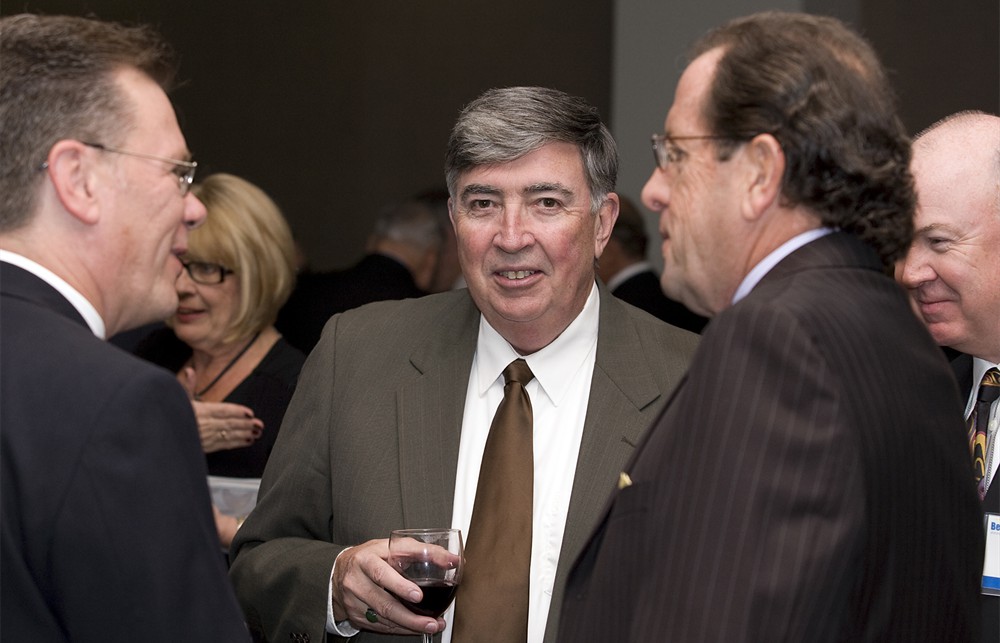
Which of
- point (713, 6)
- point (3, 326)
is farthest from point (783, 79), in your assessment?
point (713, 6)

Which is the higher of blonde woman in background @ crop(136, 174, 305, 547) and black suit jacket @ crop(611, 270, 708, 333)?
blonde woman in background @ crop(136, 174, 305, 547)

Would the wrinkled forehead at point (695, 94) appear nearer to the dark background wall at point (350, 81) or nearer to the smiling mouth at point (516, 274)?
the smiling mouth at point (516, 274)

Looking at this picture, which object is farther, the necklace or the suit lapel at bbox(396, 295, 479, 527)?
the necklace

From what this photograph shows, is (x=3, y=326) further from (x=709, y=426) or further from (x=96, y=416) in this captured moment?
(x=709, y=426)

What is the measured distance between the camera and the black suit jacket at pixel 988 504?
85.3 inches

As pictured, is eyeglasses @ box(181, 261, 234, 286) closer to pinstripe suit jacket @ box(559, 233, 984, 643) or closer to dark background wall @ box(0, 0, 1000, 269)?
pinstripe suit jacket @ box(559, 233, 984, 643)

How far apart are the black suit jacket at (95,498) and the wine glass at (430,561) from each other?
0.48 meters

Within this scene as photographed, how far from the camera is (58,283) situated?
1560 mm

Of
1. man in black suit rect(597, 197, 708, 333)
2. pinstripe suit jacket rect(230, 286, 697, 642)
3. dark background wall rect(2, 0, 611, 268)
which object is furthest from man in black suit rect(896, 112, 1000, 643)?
dark background wall rect(2, 0, 611, 268)

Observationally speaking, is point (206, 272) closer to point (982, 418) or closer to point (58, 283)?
point (58, 283)

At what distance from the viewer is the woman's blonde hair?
3639 mm

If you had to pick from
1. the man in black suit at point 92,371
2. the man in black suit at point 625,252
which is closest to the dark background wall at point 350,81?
the man in black suit at point 625,252

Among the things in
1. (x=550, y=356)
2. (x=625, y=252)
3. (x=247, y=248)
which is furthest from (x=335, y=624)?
(x=625, y=252)

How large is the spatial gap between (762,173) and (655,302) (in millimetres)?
4094
